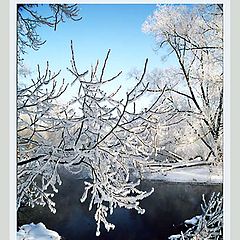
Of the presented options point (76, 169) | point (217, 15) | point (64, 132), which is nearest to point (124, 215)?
point (76, 169)

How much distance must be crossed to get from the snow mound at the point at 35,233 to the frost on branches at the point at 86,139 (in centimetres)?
11

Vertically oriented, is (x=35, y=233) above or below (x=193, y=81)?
below

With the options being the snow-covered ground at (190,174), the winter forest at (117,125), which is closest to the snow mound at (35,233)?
the winter forest at (117,125)

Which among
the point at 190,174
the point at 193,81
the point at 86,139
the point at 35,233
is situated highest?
the point at 193,81

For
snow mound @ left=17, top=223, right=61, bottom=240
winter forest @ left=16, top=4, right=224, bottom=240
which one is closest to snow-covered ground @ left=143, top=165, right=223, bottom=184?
winter forest @ left=16, top=4, right=224, bottom=240

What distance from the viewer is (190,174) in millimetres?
2262

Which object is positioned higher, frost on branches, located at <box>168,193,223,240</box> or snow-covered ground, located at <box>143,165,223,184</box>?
snow-covered ground, located at <box>143,165,223,184</box>

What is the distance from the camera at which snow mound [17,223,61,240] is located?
2.25 m

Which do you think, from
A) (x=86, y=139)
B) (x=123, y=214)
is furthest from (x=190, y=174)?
(x=86, y=139)

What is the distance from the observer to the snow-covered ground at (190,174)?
225cm

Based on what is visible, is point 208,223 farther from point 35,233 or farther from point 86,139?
point 35,233

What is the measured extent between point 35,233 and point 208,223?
84 centimetres

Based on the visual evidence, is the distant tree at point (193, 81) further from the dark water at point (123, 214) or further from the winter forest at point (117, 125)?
the dark water at point (123, 214)

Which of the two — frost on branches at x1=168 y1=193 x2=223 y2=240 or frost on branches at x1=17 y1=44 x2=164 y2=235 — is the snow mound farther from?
frost on branches at x1=168 y1=193 x2=223 y2=240
